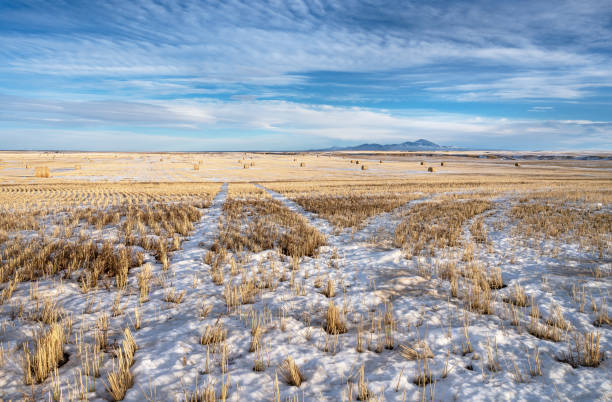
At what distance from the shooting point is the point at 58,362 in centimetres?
384

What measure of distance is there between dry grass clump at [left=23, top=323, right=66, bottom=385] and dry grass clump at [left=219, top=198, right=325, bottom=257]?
16.4ft

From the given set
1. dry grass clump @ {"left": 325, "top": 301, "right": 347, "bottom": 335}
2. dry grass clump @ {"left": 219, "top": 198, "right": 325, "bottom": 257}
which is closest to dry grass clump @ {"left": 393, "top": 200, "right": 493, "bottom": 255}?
dry grass clump @ {"left": 219, "top": 198, "right": 325, "bottom": 257}

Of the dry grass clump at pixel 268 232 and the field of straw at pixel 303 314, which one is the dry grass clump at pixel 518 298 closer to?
the field of straw at pixel 303 314

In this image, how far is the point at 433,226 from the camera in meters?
11.7

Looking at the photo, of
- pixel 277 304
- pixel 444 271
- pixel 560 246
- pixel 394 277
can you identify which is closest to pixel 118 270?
pixel 277 304

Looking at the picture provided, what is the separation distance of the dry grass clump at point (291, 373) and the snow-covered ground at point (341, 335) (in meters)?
Answer: 0.07

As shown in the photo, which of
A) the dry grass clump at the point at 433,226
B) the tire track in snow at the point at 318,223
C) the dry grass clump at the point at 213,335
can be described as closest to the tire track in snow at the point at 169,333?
the dry grass clump at the point at 213,335

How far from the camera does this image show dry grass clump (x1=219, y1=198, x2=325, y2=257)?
9070 millimetres

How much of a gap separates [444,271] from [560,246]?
15.0ft

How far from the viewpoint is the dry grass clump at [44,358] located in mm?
3541

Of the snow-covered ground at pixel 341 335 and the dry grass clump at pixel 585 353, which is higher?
the dry grass clump at pixel 585 353

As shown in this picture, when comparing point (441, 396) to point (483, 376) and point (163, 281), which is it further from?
point (163, 281)

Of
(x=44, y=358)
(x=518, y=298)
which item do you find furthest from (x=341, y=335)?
(x=44, y=358)

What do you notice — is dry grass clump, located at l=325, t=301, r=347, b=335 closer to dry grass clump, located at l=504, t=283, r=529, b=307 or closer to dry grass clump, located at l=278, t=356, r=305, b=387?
dry grass clump, located at l=278, t=356, r=305, b=387
